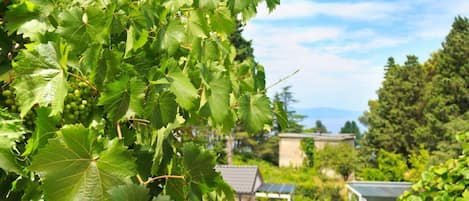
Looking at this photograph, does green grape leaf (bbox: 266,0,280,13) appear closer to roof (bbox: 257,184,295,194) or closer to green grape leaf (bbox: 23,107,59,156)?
green grape leaf (bbox: 23,107,59,156)

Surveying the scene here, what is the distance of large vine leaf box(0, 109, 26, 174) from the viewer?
700 mm

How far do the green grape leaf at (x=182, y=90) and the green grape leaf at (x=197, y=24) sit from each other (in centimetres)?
32

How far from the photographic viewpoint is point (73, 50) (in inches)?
34.9

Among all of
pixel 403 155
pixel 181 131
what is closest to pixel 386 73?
pixel 403 155

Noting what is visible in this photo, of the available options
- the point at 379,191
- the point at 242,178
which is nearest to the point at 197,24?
the point at 379,191

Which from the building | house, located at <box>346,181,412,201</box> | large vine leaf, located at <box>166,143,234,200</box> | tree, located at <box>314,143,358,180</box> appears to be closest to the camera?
large vine leaf, located at <box>166,143,234,200</box>

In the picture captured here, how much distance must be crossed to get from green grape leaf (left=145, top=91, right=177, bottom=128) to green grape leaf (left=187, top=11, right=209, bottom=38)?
0.37m

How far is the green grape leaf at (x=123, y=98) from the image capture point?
31.7 inches

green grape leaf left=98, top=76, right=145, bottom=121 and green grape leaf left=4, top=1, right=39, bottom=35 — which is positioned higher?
green grape leaf left=4, top=1, right=39, bottom=35

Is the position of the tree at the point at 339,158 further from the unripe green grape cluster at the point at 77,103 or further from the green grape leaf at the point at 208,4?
the unripe green grape cluster at the point at 77,103

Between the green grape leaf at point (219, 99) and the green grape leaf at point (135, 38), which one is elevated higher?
the green grape leaf at point (135, 38)

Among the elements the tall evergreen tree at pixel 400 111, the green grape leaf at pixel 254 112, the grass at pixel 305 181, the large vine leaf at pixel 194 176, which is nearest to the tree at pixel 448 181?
the green grape leaf at pixel 254 112

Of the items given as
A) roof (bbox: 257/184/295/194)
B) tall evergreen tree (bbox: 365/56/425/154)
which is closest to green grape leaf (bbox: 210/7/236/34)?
roof (bbox: 257/184/295/194)

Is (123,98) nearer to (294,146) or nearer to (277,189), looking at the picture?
(277,189)
